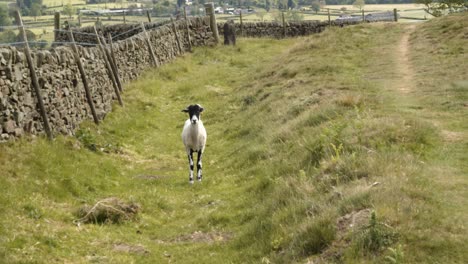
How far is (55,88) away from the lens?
640 inches

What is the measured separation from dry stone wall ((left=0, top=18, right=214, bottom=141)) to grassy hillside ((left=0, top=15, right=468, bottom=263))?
527 mm

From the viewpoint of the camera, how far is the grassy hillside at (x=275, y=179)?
826 cm

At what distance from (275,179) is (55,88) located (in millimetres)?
7312

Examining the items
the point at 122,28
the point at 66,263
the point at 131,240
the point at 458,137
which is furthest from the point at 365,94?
the point at 122,28

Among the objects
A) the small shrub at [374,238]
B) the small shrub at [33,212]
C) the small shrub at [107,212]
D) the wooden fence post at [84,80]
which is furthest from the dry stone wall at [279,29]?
the small shrub at [374,238]

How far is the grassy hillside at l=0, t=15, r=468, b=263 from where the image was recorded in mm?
8258

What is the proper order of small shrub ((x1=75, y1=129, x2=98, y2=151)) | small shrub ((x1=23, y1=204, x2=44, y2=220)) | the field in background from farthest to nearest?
the field in background → small shrub ((x1=75, y1=129, x2=98, y2=151)) → small shrub ((x1=23, y1=204, x2=44, y2=220))

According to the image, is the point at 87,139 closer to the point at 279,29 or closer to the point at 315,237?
the point at 315,237

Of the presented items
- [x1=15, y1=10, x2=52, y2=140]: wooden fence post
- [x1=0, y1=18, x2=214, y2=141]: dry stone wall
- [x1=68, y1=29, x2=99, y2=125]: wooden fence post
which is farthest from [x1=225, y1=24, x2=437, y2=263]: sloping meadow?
[x1=15, y1=10, x2=52, y2=140]: wooden fence post

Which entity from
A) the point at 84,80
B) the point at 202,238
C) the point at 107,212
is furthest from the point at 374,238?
the point at 84,80

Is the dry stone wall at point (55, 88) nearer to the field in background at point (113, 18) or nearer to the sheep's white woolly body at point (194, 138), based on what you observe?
the sheep's white woolly body at point (194, 138)

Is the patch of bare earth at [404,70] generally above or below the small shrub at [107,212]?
above

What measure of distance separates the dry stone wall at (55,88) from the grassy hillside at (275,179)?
0.53m

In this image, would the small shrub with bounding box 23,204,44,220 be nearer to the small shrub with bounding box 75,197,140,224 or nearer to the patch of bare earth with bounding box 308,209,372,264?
the small shrub with bounding box 75,197,140,224
